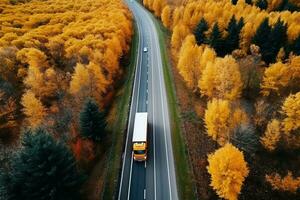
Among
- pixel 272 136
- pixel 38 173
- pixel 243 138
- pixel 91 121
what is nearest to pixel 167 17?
pixel 91 121

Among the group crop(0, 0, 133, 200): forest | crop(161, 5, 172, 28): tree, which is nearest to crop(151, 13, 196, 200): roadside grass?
crop(0, 0, 133, 200): forest

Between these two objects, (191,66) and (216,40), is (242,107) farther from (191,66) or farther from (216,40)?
(216,40)

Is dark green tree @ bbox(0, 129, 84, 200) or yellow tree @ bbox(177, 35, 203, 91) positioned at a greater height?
yellow tree @ bbox(177, 35, 203, 91)

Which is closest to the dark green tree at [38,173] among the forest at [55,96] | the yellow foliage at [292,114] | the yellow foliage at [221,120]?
the forest at [55,96]

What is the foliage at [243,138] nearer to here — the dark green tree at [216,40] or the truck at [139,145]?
the truck at [139,145]

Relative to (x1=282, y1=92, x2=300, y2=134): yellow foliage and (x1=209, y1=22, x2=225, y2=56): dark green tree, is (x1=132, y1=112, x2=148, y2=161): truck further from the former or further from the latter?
(x1=209, y1=22, x2=225, y2=56): dark green tree

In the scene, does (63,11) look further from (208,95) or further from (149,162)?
(149,162)
